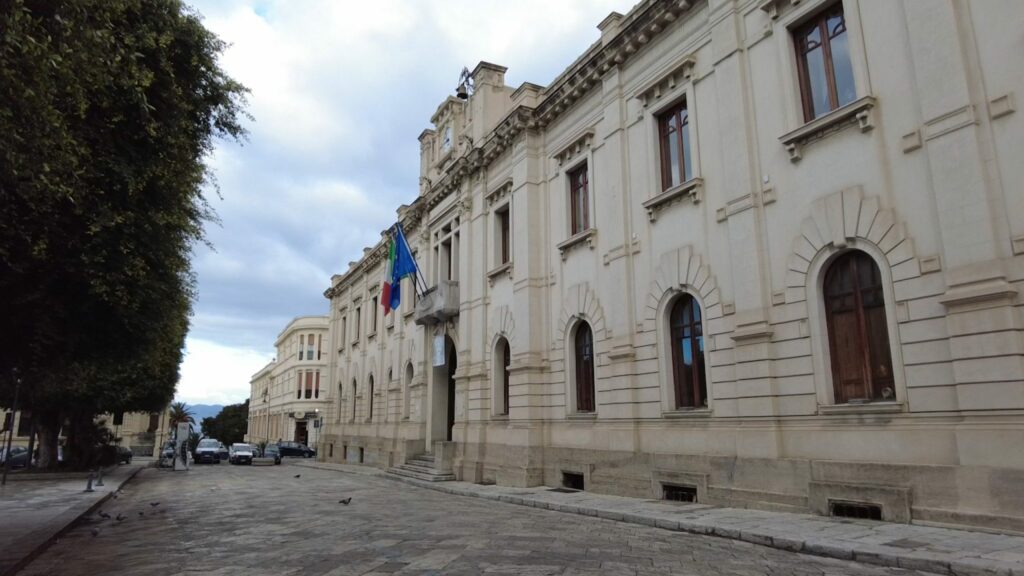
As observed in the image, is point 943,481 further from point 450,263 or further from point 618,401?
point 450,263

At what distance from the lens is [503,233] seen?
852 inches

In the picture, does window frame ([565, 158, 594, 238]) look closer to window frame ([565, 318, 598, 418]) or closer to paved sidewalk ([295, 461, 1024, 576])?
window frame ([565, 318, 598, 418])

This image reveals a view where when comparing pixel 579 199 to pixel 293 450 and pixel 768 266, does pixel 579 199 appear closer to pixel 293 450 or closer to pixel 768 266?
pixel 768 266

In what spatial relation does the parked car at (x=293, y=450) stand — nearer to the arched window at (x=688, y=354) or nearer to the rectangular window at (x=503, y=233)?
the rectangular window at (x=503, y=233)

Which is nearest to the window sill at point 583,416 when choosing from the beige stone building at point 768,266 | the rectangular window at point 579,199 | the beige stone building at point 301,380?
the beige stone building at point 768,266

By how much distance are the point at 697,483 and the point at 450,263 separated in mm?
15001

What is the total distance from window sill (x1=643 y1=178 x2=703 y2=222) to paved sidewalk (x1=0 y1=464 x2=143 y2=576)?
12341 mm

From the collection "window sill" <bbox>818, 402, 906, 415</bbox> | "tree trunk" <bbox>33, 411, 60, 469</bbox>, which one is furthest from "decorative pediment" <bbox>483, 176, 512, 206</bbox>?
"tree trunk" <bbox>33, 411, 60, 469</bbox>

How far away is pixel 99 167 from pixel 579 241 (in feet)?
38.1

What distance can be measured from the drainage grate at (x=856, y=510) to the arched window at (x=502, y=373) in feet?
37.5

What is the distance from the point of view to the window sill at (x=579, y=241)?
16562 mm

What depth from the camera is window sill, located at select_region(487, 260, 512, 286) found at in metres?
20.0

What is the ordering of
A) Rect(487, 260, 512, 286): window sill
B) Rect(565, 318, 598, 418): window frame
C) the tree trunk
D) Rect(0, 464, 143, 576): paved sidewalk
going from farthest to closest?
the tree trunk → Rect(487, 260, 512, 286): window sill → Rect(565, 318, 598, 418): window frame → Rect(0, 464, 143, 576): paved sidewalk

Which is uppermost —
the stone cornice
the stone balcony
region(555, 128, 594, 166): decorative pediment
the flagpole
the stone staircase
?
the stone cornice
